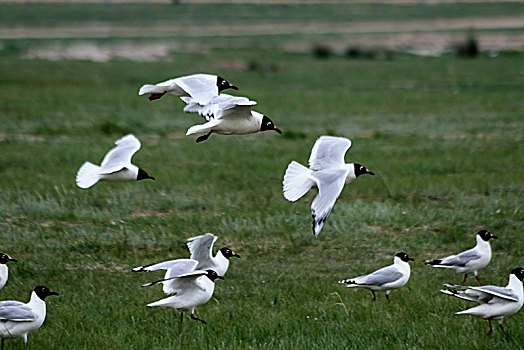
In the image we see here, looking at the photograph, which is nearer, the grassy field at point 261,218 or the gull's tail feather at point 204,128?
the grassy field at point 261,218

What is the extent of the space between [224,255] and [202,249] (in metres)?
0.29

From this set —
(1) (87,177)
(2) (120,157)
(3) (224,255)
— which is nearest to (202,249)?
(3) (224,255)

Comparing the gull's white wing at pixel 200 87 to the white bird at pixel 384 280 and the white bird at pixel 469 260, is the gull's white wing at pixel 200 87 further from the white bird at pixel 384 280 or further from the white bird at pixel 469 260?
the white bird at pixel 469 260

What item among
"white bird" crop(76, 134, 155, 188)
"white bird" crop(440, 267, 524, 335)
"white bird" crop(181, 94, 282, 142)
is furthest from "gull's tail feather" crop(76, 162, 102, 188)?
"white bird" crop(440, 267, 524, 335)

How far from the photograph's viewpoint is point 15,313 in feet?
20.6

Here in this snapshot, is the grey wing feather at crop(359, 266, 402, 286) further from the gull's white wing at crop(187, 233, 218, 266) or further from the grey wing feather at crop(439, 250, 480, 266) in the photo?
the gull's white wing at crop(187, 233, 218, 266)

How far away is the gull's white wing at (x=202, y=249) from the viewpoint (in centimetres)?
769

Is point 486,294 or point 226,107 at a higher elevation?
point 226,107

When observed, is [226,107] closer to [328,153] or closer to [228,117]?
[228,117]

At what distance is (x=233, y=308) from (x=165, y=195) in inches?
177

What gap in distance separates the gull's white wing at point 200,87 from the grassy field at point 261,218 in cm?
179

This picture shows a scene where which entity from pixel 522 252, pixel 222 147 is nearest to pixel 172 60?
pixel 222 147

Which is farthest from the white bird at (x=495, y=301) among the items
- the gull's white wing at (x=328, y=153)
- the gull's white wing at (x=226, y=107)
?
the gull's white wing at (x=226, y=107)

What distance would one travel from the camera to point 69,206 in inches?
444
